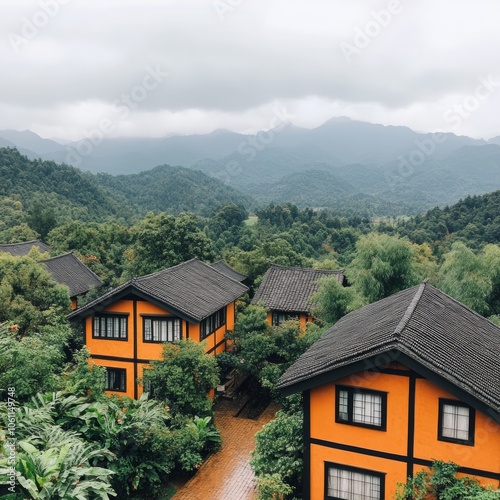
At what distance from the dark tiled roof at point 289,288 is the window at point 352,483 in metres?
12.6

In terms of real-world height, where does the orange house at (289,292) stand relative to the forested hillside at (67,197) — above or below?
below

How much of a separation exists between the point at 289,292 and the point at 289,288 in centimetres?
37

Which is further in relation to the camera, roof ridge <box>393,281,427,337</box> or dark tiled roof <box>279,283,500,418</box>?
roof ridge <box>393,281,427,337</box>

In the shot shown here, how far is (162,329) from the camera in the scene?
19.8 m

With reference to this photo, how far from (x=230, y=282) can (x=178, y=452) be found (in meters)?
10.6

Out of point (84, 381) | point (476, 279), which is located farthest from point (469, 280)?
point (84, 381)

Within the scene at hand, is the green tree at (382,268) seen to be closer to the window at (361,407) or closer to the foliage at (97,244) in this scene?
the window at (361,407)

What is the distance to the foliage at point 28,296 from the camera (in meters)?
20.0

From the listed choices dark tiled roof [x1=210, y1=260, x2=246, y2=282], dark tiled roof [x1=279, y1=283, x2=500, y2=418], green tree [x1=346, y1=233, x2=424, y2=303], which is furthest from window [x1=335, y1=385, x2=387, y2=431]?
dark tiled roof [x1=210, y1=260, x2=246, y2=282]

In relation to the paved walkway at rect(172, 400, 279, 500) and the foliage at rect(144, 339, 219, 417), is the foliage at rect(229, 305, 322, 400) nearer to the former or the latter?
the paved walkway at rect(172, 400, 279, 500)

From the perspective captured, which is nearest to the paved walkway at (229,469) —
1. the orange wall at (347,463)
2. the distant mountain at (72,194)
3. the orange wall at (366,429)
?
the orange wall at (347,463)

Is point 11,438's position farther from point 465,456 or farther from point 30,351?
point 465,456

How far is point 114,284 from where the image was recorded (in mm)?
36719

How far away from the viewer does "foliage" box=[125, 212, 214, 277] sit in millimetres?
33750
